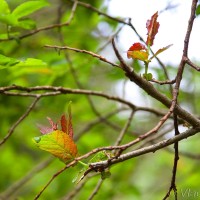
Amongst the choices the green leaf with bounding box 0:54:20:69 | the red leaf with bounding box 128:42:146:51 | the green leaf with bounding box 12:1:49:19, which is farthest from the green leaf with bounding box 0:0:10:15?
the red leaf with bounding box 128:42:146:51

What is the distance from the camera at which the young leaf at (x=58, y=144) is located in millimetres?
771

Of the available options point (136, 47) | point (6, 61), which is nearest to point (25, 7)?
point (6, 61)

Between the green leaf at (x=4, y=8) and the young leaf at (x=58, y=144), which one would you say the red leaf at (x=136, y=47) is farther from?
the green leaf at (x=4, y=8)

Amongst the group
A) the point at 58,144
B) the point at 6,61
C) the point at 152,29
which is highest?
the point at 152,29

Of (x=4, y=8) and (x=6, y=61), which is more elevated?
(x=4, y=8)

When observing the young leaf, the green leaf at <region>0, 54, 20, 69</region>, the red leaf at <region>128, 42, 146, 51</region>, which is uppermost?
the red leaf at <region>128, 42, 146, 51</region>

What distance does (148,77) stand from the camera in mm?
761

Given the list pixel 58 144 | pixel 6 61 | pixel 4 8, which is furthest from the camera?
pixel 4 8

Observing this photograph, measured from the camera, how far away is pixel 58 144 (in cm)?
78

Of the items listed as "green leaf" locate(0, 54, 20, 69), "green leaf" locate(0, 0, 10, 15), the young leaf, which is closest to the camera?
the young leaf

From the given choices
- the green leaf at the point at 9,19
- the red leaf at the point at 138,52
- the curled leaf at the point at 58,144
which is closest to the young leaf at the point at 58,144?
the curled leaf at the point at 58,144

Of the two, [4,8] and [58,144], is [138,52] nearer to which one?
[58,144]

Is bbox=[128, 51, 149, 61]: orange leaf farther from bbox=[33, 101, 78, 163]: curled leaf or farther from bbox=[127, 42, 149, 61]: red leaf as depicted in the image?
bbox=[33, 101, 78, 163]: curled leaf

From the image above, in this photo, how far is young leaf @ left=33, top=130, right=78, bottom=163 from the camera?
0.77m
